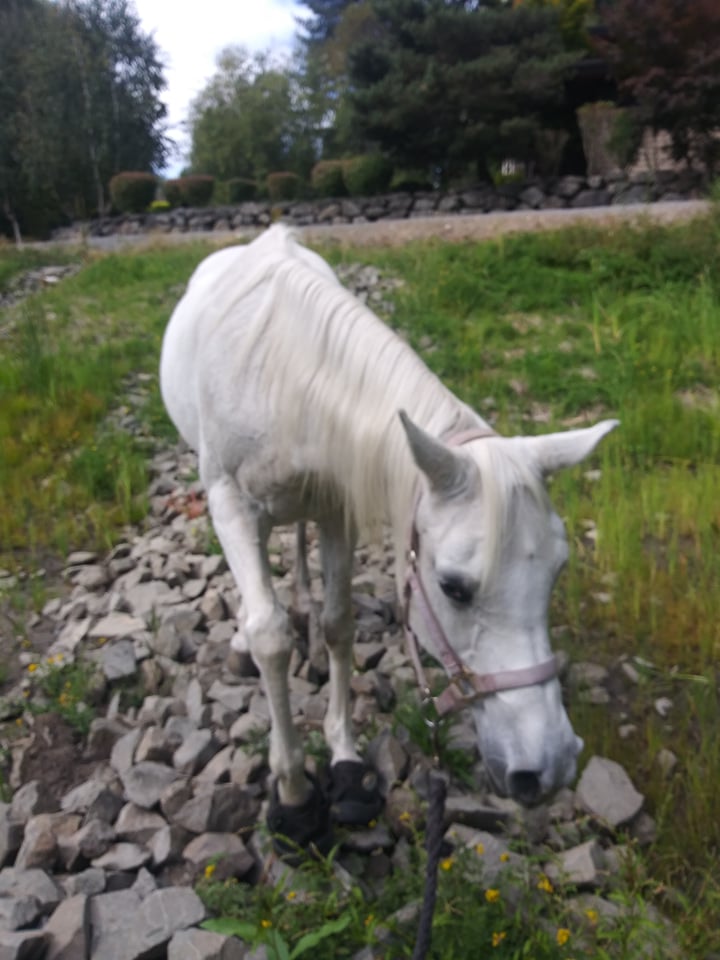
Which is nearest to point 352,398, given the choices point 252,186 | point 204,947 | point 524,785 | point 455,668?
point 455,668

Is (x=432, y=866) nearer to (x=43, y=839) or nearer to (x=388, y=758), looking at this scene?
(x=388, y=758)

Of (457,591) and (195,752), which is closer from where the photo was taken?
(457,591)

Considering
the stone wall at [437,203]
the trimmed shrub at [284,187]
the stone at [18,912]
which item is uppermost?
the trimmed shrub at [284,187]

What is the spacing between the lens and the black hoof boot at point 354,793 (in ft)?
7.16

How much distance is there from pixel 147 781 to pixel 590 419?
3.78 m

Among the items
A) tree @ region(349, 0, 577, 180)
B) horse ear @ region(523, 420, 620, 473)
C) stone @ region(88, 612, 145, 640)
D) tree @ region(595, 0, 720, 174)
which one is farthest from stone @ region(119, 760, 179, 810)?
tree @ region(349, 0, 577, 180)

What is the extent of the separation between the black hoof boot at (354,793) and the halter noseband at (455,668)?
2.00 ft

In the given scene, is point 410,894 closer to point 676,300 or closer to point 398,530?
point 398,530

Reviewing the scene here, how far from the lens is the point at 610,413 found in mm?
5051

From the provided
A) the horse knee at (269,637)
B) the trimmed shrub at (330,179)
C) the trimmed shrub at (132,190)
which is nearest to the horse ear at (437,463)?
the horse knee at (269,637)

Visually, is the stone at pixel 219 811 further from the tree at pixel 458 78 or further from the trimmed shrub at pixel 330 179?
the trimmed shrub at pixel 330 179

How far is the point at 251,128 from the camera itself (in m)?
24.3

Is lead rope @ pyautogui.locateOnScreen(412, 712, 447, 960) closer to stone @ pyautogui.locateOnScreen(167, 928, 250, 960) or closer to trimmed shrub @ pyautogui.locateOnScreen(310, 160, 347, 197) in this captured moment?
stone @ pyautogui.locateOnScreen(167, 928, 250, 960)

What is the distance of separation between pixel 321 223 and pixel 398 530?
626 inches
